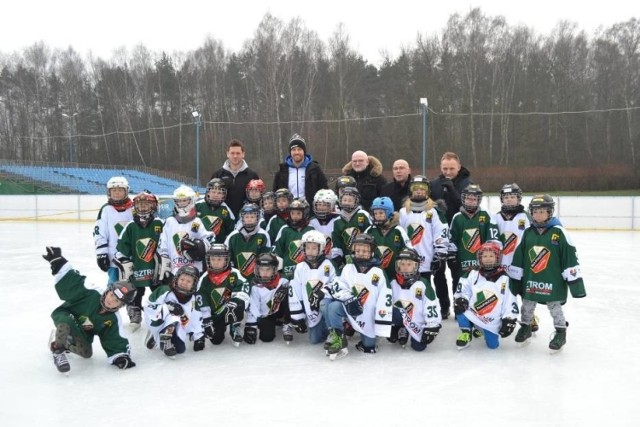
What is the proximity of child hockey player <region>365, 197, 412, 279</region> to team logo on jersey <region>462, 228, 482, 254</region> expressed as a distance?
18.6 inches

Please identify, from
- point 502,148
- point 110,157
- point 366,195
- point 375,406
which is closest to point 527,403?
point 375,406

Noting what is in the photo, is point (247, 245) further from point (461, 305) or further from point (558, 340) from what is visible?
point (558, 340)

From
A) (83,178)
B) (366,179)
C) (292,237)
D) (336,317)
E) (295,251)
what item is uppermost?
(83,178)

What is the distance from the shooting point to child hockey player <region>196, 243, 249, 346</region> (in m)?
3.90

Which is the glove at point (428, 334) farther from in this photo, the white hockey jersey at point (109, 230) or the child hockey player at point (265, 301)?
the white hockey jersey at point (109, 230)

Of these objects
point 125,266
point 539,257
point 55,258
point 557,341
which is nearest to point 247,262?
point 125,266

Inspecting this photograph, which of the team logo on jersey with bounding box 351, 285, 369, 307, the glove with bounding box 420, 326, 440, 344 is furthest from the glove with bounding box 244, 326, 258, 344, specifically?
the glove with bounding box 420, 326, 440, 344

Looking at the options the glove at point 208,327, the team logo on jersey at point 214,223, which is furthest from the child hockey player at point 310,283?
the team logo on jersey at point 214,223

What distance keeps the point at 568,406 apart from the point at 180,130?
97.9ft

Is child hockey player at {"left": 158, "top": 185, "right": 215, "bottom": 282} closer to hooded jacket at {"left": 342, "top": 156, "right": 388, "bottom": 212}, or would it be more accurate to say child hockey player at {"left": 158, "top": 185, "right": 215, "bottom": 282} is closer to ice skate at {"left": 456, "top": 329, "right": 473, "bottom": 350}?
hooded jacket at {"left": 342, "top": 156, "right": 388, "bottom": 212}

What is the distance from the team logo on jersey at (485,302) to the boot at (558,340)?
455mm

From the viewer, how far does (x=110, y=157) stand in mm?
33750

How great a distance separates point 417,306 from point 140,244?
2.19 m

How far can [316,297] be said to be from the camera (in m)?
3.82
